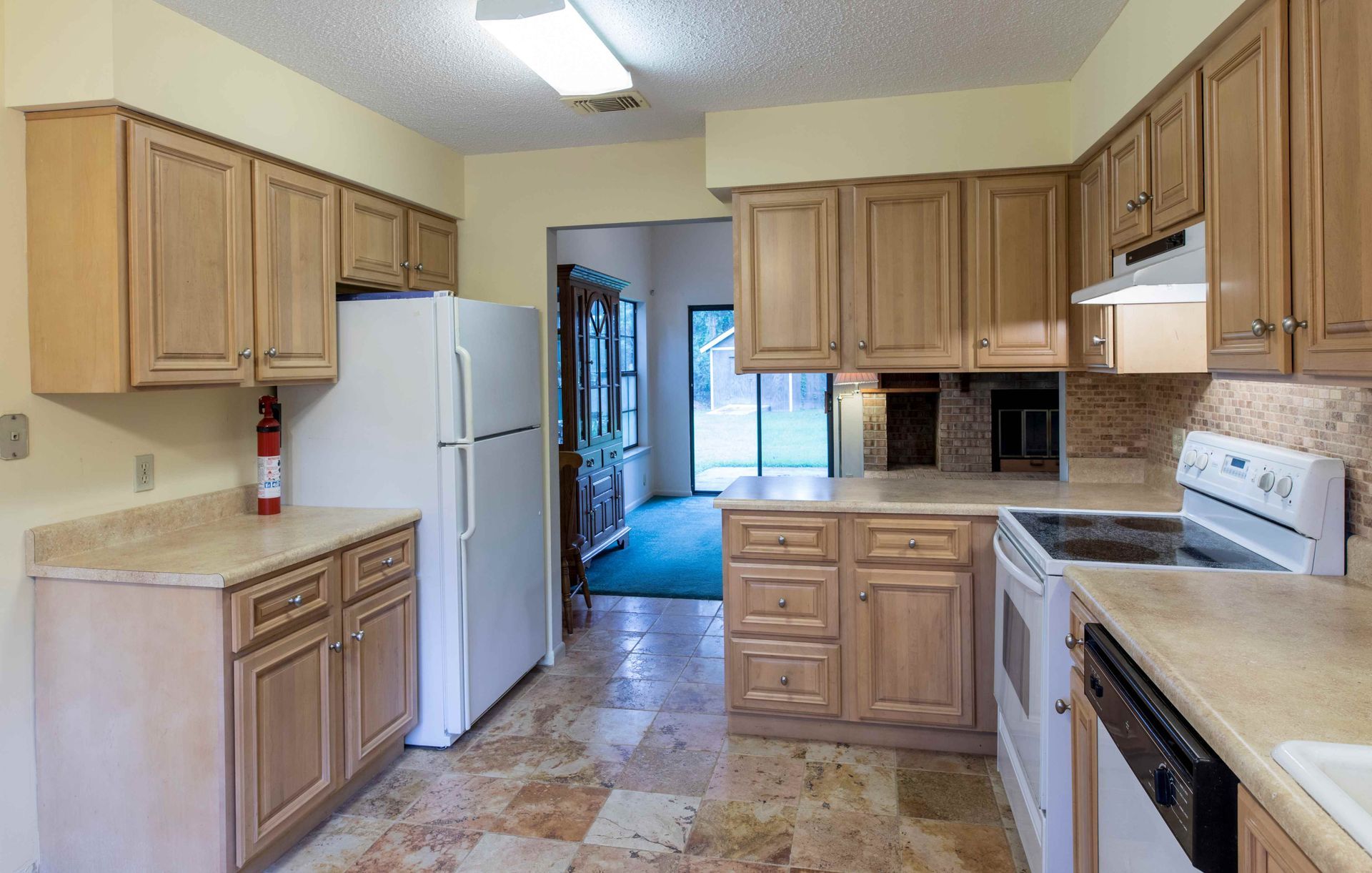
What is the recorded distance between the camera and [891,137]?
3059mm

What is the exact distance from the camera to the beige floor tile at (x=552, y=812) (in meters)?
2.46

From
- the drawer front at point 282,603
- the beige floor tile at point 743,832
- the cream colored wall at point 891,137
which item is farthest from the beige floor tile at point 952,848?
the cream colored wall at point 891,137

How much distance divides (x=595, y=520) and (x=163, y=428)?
3.53 m

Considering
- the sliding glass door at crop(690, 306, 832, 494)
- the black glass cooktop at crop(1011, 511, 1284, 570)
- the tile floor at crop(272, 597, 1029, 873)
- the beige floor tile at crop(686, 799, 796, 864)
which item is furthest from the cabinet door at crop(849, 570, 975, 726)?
the sliding glass door at crop(690, 306, 832, 494)

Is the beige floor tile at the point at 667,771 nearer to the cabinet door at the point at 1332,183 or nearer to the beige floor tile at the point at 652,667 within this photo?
the beige floor tile at the point at 652,667

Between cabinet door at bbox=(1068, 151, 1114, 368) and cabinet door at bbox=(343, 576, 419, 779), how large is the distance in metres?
2.47

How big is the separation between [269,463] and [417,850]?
133 cm

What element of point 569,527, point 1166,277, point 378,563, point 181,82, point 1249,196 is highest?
point 181,82

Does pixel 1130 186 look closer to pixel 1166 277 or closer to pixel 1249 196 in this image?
pixel 1166 277

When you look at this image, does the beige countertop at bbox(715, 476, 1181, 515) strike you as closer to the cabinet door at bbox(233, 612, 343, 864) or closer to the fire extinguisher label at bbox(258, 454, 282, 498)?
the cabinet door at bbox(233, 612, 343, 864)

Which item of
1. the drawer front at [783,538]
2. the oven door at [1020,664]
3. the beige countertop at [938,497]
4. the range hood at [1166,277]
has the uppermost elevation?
the range hood at [1166,277]

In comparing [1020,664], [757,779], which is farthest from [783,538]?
[1020,664]

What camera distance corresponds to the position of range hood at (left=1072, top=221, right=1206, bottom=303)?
193 centimetres

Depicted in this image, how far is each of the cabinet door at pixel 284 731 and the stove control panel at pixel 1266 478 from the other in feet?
8.18
